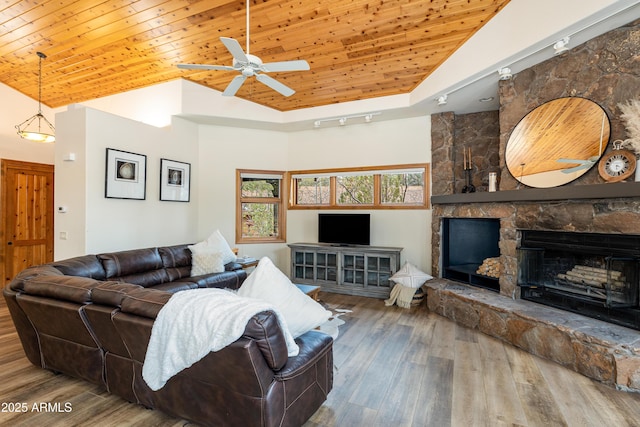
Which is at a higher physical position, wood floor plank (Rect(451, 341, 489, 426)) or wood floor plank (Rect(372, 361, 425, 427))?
wood floor plank (Rect(451, 341, 489, 426))

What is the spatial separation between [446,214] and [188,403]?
403cm

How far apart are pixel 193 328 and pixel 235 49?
6.67 feet

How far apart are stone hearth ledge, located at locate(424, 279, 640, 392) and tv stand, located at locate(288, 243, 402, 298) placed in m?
1.12

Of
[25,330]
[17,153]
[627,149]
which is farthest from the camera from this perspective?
[17,153]

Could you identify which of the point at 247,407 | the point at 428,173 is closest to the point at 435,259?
the point at 428,173

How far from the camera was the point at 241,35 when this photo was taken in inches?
142

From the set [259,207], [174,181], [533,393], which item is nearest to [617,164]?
[533,393]

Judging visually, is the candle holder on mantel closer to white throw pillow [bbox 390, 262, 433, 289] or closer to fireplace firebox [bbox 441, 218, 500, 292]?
fireplace firebox [bbox 441, 218, 500, 292]

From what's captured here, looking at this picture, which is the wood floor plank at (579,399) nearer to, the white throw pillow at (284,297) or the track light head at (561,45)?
the white throw pillow at (284,297)

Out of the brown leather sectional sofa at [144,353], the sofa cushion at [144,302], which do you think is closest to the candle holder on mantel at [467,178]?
the brown leather sectional sofa at [144,353]

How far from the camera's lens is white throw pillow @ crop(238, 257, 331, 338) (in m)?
1.95

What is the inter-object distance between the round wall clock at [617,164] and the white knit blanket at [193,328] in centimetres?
316

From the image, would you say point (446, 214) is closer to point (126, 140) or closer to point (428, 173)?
point (428, 173)

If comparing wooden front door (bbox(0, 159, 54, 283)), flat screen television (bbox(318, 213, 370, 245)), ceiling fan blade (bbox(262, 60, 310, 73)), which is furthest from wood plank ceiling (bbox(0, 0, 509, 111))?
flat screen television (bbox(318, 213, 370, 245))
